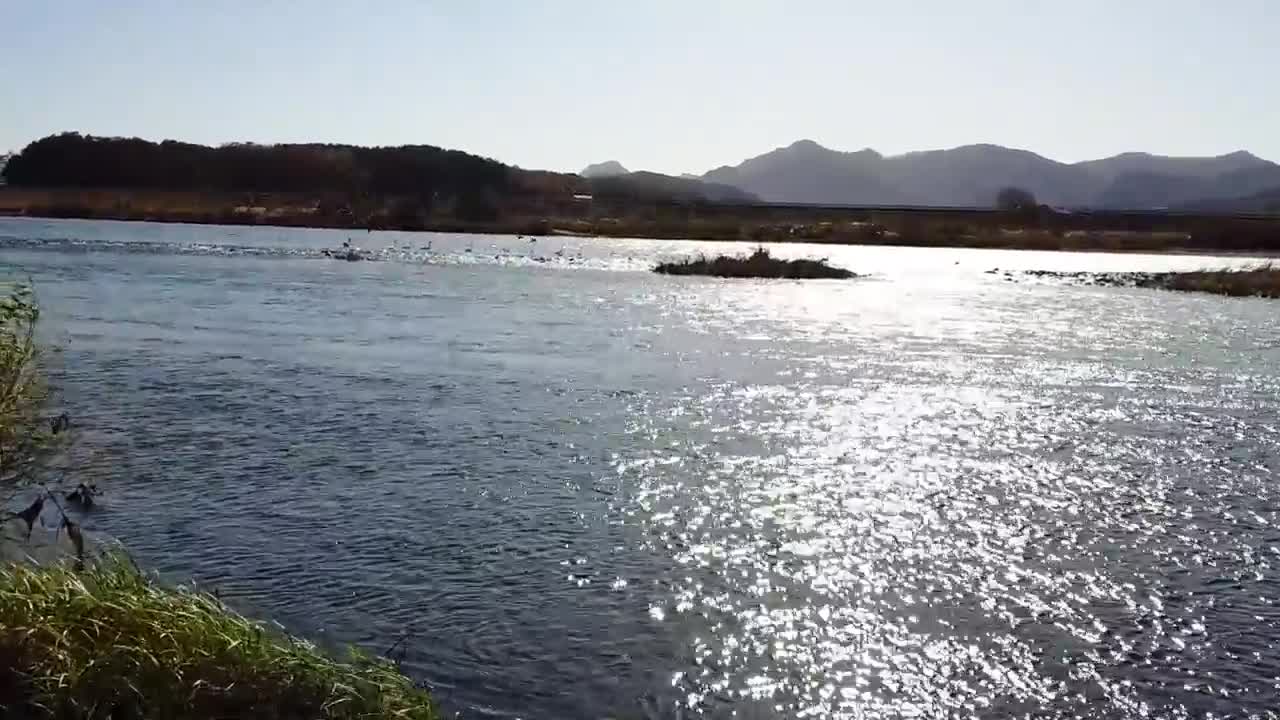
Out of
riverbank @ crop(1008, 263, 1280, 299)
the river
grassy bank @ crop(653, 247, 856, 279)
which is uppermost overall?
grassy bank @ crop(653, 247, 856, 279)

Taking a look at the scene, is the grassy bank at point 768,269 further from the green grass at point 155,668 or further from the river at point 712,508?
the green grass at point 155,668

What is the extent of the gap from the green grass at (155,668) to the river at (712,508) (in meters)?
2.16

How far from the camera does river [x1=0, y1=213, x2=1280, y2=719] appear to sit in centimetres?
1382

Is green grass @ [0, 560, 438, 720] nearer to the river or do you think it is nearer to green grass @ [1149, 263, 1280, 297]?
the river

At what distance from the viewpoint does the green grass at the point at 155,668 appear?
9.93 meters

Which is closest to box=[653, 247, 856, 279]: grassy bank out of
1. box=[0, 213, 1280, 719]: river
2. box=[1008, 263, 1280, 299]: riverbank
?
box=[1008, 263, 1280, 299]: riverbank

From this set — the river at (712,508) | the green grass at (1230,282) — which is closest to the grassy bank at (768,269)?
the green grass at (1230,282)

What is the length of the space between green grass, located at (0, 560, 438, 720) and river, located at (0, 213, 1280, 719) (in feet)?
7.10

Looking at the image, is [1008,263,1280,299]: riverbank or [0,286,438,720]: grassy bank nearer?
[0,286,438,720]: grassy bank

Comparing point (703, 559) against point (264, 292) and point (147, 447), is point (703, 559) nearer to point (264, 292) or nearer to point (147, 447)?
point (147, 447)

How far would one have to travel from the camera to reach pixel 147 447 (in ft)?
79.3

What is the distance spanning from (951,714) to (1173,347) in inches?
1724

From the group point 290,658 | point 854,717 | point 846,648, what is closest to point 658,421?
point 846,648

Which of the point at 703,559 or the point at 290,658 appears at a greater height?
the point at 290,658
